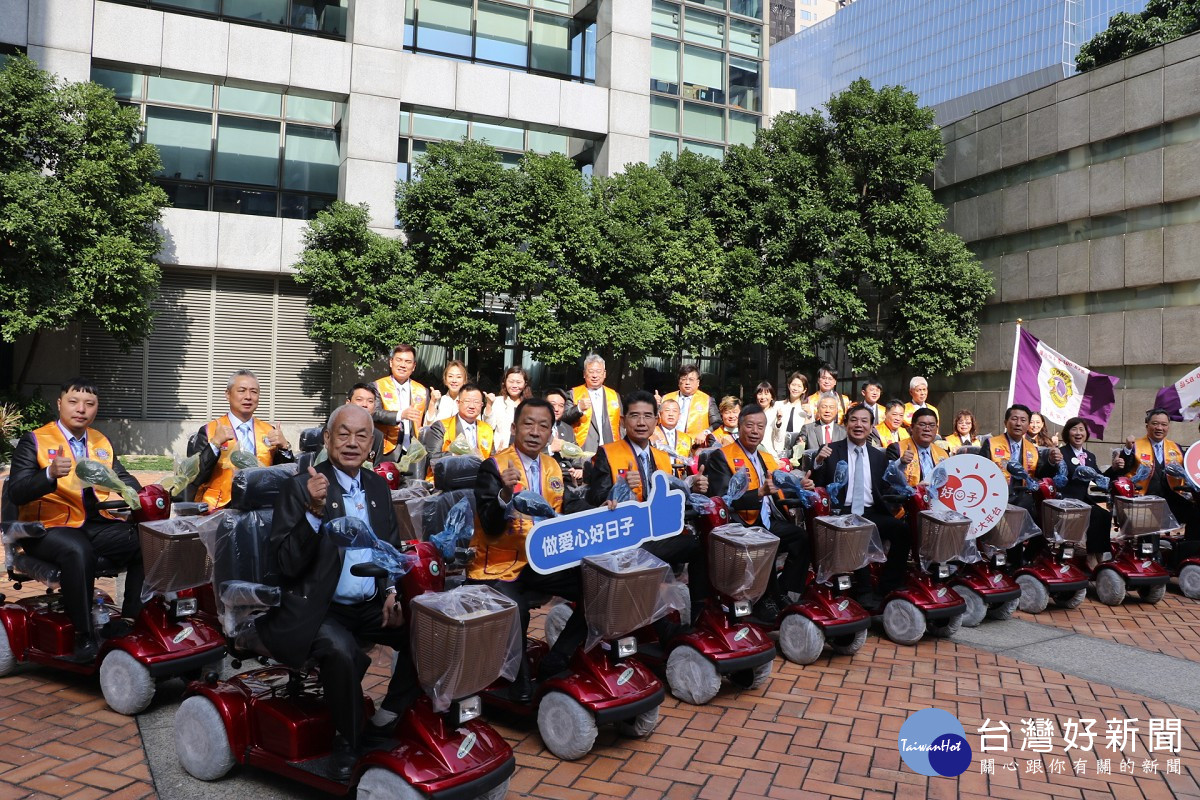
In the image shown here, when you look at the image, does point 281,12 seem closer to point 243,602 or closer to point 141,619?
point 141,619

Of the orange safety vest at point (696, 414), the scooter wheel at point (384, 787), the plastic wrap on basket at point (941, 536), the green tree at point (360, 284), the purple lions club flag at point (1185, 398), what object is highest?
the green tree at point (360, 284)

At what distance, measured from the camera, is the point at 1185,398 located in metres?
9.09

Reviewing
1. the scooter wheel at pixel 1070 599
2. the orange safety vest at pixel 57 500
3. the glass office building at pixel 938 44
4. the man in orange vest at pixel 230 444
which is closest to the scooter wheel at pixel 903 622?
the scooter wheel at pixel 1070 599

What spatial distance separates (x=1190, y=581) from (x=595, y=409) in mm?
5756

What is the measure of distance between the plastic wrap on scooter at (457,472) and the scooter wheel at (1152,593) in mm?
6346

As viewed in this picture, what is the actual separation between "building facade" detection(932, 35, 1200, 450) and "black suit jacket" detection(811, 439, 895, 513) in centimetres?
1232

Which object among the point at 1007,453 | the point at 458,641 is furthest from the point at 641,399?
the point at 1007,453

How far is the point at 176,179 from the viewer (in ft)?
54.3

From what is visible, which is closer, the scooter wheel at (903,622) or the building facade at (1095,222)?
the scooter wheel at (903,622)

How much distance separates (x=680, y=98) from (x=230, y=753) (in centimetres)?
1951

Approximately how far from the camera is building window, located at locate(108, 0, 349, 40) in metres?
16.7

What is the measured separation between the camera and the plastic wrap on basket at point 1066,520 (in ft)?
23.9

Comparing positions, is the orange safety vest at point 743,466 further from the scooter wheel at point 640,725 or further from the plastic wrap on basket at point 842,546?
the scooter wheel at point 640,725

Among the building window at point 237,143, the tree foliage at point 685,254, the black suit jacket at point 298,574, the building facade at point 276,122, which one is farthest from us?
the building window at point 237,143
